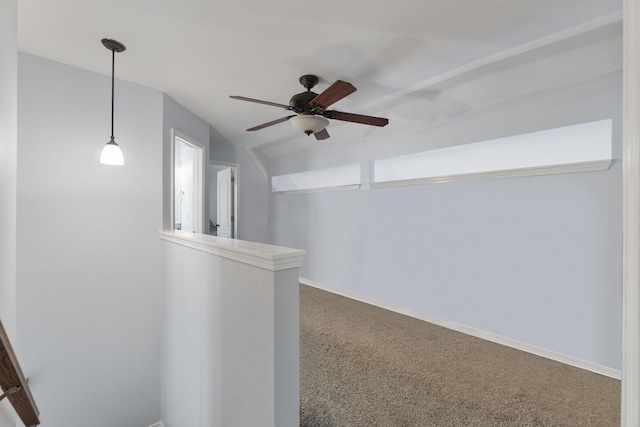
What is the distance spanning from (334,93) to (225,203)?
144 inches

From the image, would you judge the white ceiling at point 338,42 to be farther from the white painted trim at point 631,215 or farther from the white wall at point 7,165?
the white painted trim at point 631,215

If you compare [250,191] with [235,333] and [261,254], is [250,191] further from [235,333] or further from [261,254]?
[261,254]

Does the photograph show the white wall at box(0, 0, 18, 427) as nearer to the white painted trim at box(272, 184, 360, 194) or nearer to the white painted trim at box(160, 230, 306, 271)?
the white painted trim at box(160, 230, 306, 271)

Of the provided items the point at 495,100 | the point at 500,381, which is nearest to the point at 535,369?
the point at 500,381

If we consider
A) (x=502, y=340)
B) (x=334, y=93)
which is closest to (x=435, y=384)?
(x=502, y=340)

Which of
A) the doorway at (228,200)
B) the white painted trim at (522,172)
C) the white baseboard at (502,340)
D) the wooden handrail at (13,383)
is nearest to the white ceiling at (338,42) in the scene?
the white painted trim at (522,172)

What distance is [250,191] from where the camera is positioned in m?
5.19

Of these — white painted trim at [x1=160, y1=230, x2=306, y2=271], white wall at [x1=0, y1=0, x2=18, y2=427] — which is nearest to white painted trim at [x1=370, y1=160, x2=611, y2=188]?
white painted trim at [x1=160, y1=230, x2=306, y2=271]

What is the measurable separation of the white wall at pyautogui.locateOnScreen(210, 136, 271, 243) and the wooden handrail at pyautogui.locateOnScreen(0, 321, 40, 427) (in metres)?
3.84

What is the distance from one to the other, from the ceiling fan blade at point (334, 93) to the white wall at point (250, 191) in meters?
3.10

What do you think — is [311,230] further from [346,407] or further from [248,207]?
[346,407]

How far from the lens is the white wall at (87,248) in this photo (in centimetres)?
227

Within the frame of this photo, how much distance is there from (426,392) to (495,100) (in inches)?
93.5

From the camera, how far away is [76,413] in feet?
8.00
